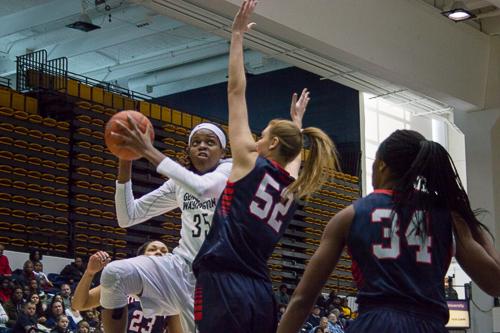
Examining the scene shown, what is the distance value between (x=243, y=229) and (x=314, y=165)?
461 millimetres

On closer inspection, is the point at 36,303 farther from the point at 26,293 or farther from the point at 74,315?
the point at 74,315

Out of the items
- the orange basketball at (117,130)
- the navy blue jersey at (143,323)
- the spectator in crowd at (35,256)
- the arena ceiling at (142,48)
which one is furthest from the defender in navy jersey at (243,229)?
the arena ceiling at (142,48)

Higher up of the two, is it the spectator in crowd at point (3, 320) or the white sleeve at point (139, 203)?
the white sleeve at point (139, 203)

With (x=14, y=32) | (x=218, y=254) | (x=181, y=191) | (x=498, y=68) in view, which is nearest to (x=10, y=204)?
(x=14, y=32)

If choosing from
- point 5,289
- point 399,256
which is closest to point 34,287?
point 5,289

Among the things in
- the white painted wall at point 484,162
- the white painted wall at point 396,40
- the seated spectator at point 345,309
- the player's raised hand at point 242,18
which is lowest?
the seated spectator at point 345,309

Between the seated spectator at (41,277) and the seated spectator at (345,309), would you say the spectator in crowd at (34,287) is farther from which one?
the seated spectator at (345,309)

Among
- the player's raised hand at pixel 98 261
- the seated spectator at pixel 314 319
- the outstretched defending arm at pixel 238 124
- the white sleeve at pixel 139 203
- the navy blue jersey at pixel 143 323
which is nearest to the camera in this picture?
the outstretched defending arm at pixel 238 124

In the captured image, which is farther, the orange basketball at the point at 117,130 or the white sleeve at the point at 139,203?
the white sleeve at the point at 139,203

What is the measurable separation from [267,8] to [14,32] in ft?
37.4

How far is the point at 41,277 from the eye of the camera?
51.1 feet

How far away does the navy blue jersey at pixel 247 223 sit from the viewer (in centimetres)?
423

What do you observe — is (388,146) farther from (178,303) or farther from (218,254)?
(178,303)

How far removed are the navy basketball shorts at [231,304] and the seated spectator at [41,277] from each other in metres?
11.7
